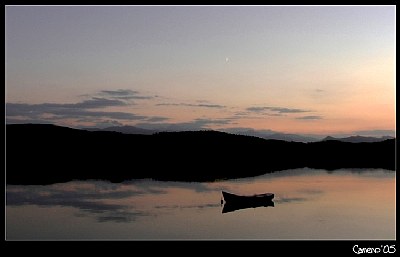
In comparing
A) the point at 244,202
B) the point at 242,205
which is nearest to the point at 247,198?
the point at 244,202

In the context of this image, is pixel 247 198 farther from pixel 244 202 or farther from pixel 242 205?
pixel 242 205

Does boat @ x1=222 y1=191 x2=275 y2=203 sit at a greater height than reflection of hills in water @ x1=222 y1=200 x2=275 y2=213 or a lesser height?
greater

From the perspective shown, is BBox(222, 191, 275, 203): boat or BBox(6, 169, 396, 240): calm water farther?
BBox(222, 191, 275, 203): boat

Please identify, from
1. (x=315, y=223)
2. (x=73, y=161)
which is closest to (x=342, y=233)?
(x=315, y=223)

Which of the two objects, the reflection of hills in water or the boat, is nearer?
the reflection of hills in water

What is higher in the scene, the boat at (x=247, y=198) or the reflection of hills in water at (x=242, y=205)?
the boat at (x=247, y=198)

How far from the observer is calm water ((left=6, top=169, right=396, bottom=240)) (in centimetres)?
1376

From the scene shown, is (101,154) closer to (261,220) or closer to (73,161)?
(73,161)

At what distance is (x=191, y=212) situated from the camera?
1672 cm

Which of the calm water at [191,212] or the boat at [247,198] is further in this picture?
the boat at [247,198]

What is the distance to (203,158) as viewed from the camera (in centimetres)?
5828

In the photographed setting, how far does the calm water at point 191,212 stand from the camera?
13.8 metres
